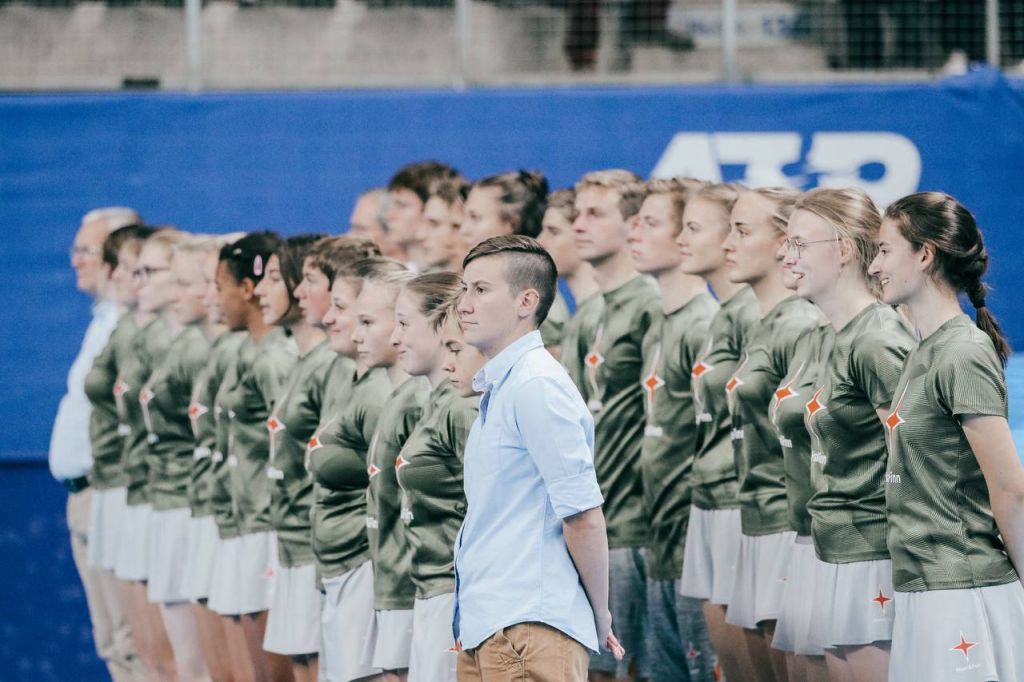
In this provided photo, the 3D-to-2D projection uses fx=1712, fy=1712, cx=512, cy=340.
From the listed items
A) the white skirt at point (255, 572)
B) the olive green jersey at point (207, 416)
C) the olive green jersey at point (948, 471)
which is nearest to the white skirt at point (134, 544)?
the olive green jersey at point (207, 416)

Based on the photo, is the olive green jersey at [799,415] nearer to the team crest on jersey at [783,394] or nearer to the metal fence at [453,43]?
the team crest on jersey at [783,394]

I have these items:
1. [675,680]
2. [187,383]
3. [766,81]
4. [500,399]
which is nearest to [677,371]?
[675,680]

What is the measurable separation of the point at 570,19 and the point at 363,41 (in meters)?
1.14

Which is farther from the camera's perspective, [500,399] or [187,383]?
[187,383]

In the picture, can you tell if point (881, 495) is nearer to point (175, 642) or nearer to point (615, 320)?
point (615, 320)

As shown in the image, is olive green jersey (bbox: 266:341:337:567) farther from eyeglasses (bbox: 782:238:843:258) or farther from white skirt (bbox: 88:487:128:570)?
white skirt (bbox: 88:487:128:570)

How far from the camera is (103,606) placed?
8.34 metres

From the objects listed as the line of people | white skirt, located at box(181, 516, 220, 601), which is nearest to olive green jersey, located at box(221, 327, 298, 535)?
the line of people

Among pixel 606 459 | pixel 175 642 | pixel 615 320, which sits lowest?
pixel 175 642

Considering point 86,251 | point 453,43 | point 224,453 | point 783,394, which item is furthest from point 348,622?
point 453,43

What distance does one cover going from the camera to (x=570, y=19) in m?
9.33

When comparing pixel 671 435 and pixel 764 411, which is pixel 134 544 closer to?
pixel 671 435

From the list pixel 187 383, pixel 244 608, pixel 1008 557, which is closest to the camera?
pixel 1008 557

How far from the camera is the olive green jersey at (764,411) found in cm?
511
